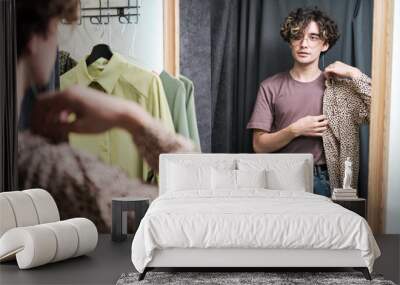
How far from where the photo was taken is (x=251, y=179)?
5.94 meters

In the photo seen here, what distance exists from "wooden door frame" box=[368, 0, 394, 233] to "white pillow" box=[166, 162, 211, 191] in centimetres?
174

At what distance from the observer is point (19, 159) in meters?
6.75

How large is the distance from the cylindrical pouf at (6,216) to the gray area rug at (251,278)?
40.6 inches

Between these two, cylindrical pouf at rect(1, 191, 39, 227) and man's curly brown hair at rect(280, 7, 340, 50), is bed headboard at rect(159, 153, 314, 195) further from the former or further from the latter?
cylindrical pouf at rect(1, 191, 39, 227)

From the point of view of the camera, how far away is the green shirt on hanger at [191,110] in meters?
6.67

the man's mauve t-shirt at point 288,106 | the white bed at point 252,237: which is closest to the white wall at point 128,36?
the man's mauve t-shirt at point 288,106

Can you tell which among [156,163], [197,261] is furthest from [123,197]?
[197,261]

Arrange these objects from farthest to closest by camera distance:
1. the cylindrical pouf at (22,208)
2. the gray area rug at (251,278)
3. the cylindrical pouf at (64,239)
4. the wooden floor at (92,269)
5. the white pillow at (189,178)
A: the white pillow at (189,178)
the cylindrical pouf at (22,208)
the cylindrical pouf at (64,239)
the wooden floor at (92,269)
the gray area rug at (251,278)

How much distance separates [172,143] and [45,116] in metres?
1.33

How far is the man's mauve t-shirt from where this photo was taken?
656 centimetres

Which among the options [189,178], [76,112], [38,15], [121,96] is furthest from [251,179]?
[38,15]

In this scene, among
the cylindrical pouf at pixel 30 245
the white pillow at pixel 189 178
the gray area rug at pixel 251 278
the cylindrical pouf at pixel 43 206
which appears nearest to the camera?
the gray area rug at pixel 251 278

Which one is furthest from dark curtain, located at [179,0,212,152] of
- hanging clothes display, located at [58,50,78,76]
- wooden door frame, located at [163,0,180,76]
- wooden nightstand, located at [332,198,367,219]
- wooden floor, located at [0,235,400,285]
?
wooden floor, located at [0,235,400,285]

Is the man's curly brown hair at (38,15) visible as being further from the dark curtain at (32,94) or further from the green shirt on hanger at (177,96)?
the green shirt on hanger at (177,96)
